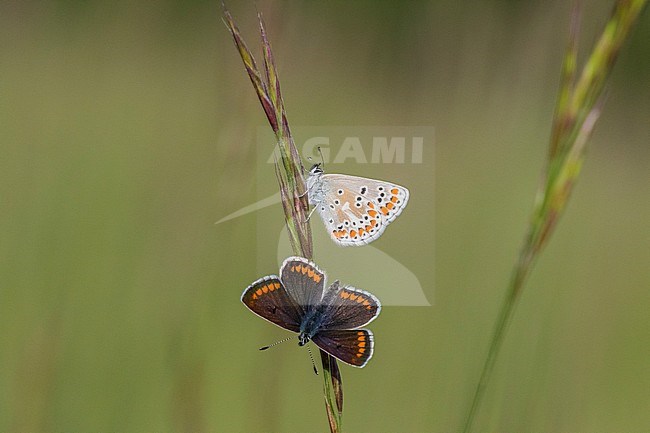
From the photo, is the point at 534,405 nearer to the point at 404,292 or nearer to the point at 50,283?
the point at 404,292

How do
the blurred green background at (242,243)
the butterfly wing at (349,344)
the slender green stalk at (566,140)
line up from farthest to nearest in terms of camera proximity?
1. the blurred green background at (242,243)
2. the butterfly wing at (349,344)
3. the slender green stalk at (566,140)

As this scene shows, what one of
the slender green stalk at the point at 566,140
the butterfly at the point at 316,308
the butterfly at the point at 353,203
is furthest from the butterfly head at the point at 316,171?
the slender green stalk at the point at 566,140

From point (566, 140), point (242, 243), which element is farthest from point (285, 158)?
point (242, 243)

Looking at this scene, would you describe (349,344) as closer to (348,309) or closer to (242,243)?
(348,309)

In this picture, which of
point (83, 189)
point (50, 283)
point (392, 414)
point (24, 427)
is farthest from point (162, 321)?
point (83, 189)

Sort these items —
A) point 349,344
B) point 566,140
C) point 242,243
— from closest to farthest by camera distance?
point 566,140
point 349,344
point 242,243

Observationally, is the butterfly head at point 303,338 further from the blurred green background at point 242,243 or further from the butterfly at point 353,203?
the butterfly at point 353,203
